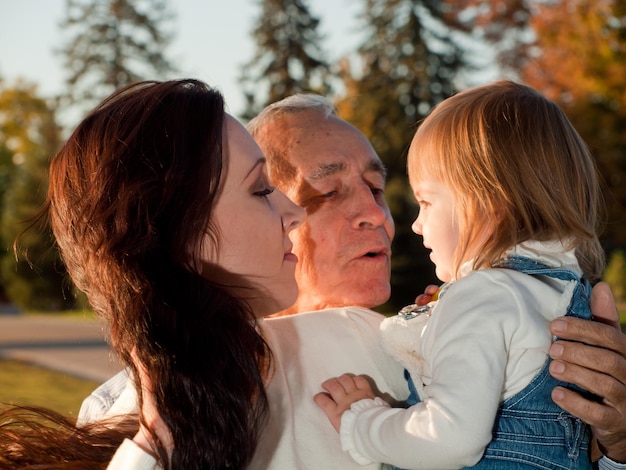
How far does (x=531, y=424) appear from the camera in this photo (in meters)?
2.23

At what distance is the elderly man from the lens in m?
2.27

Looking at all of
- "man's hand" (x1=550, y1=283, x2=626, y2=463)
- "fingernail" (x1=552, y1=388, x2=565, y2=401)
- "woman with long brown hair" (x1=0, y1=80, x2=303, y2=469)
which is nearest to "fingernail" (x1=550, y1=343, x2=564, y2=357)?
"man's hand" (x1=550, y1=283, x2=626, y2=463)

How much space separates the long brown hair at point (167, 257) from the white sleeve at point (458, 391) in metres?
0.35

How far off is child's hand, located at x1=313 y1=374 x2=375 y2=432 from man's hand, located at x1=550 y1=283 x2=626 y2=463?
0.49 m

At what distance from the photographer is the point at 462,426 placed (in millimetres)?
2020

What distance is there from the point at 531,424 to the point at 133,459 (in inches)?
38.8

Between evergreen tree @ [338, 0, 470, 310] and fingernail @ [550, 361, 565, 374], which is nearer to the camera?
fingernail @ [550, 361, 565, 374]

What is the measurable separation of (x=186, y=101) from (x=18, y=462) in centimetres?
112

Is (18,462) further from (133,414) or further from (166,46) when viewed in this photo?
(166,46)

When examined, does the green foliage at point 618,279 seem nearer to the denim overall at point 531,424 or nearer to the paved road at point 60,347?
the paved road at point 60,347

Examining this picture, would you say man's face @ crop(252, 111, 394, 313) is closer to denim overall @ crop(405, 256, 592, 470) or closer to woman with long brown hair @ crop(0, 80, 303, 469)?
woman with long brown hair @ crop(0, 80, 303, 469)

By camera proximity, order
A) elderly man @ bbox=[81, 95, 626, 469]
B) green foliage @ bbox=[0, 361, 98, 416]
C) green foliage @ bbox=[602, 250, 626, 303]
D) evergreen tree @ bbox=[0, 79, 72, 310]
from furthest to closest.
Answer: evergreen tree @ bbox=[0, 79, 72, 310] < green foliage @ bbox=[602, 250, 626, 303] < green foliage @ bbox=[0, 361, 98, 416] < elderly man @ bbox=[81, 95, 626, 469]

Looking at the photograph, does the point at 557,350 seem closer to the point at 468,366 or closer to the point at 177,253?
the point at 468,366

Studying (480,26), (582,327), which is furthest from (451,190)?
(480,26)
